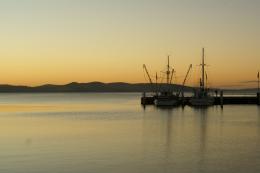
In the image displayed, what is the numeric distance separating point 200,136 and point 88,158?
18420 millimetres

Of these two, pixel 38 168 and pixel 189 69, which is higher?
pixel 189 69

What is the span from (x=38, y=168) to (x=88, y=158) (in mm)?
4500

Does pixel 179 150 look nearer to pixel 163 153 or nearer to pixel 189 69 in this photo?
pixel 163 153

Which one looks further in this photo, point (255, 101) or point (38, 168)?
point (255, 101)

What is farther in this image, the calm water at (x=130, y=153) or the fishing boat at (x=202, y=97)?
the fishing boat at (x=202, y=97)

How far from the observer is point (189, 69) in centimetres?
14588

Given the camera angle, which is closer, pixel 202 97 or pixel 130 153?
pixel 130 153

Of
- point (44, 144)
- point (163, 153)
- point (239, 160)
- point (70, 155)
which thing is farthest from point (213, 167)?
point (44, 144)

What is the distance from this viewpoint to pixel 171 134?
5059 centimetres

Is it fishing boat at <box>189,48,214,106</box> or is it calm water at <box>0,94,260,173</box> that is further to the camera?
fishing boat at <box>189,48,214,106</box>

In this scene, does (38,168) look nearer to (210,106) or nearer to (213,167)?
(213,167)

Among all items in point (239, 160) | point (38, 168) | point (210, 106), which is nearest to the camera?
point (38, 168)

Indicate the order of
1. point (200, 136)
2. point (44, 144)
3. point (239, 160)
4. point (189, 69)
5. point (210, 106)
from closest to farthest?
point (239, 160), point (44, 144), point (200, 136), point (210, 106), point (189, 69)

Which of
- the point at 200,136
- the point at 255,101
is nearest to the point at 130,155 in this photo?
the point at 200,136
